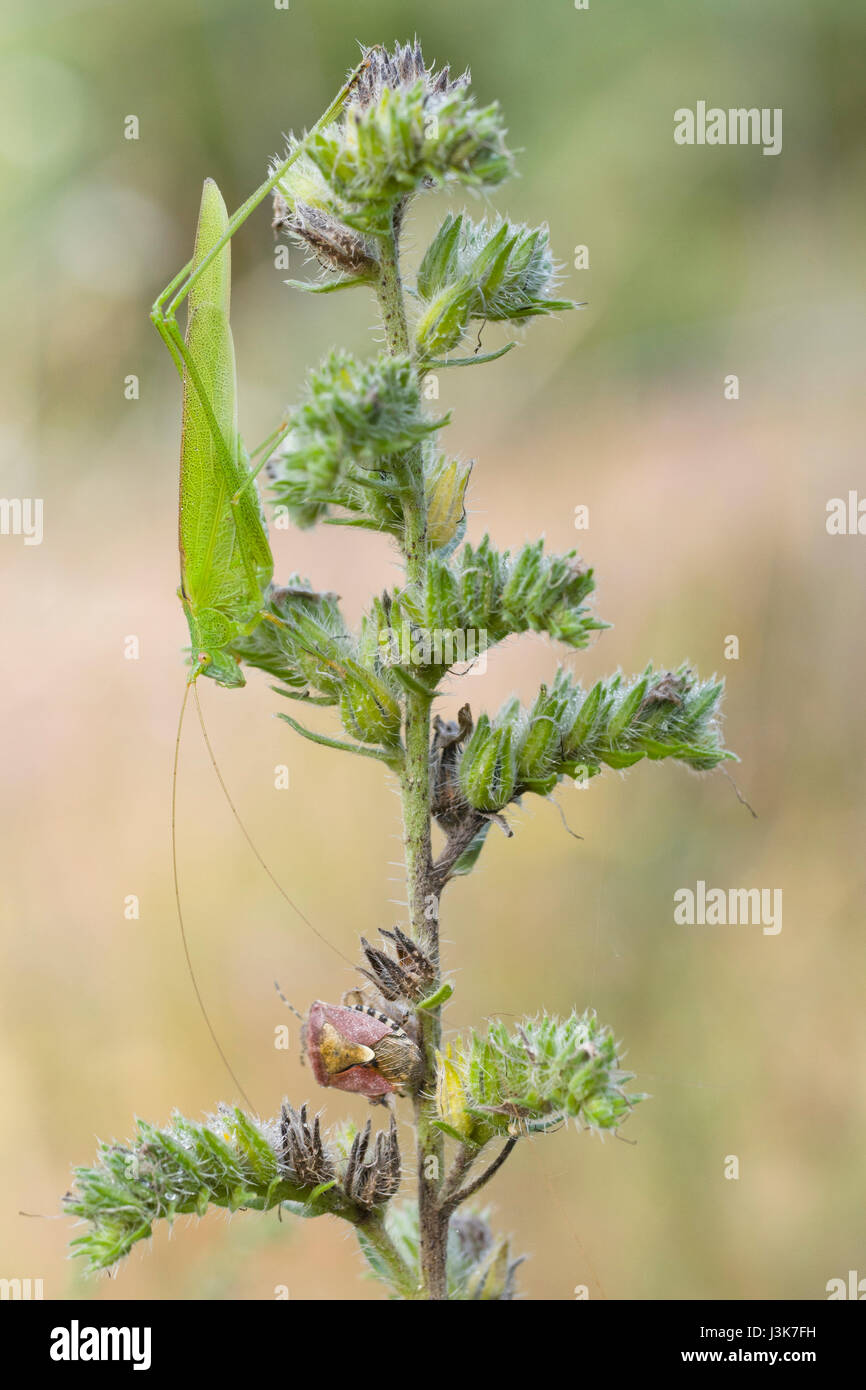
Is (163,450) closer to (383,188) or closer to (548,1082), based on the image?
(383,188)

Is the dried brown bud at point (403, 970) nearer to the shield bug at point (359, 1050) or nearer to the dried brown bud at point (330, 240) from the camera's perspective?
the shield bug at point (359, 1050)

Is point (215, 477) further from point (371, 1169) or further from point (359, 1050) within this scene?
point (371, 1169)

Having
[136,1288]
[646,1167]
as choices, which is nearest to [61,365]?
[136,1288]

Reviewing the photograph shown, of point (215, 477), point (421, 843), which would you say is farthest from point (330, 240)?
point (421, 843)

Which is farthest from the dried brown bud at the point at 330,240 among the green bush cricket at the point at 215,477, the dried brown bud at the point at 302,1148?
the dried brown bud at the point at 302,1148

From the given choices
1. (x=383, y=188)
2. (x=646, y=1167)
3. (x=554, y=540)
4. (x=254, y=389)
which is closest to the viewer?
(x=383, y=188)

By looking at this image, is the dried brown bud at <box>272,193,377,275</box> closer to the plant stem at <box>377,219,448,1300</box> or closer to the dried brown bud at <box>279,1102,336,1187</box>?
the plant stem at <box>377,219,448,1300</box>

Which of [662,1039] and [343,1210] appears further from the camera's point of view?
[662,1039]
